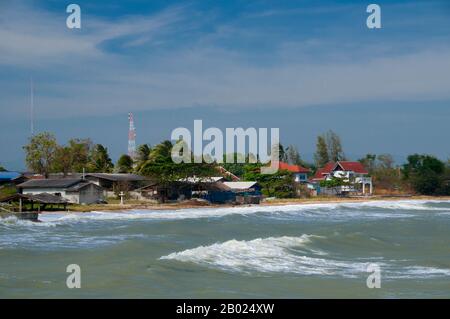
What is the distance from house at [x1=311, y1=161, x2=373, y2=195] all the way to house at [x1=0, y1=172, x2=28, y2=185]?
3170 cm

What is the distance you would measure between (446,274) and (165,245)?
8.92 m

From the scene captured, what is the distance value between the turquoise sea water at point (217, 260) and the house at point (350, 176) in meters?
42.6

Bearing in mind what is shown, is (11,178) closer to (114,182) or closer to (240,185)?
(114,182)

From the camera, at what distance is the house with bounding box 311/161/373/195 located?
74.8 metres

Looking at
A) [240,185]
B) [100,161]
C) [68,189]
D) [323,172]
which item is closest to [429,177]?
[323,172]

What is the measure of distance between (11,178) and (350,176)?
3565cm

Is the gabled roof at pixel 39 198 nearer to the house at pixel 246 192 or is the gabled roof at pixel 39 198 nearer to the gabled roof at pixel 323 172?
the house at pixel 246 192

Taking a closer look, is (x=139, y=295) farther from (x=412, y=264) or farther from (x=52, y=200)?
(x=52, y=200)

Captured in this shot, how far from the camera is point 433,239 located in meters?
26.0

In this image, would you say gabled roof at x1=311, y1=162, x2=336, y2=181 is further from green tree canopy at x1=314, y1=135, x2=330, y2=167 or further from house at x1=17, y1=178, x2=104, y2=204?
house at x1=17, y1=178, x2=104, y2=204

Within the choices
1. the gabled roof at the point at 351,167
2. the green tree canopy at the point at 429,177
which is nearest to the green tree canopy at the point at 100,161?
the gabled roof at the point at 351,167

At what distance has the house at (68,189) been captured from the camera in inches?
1740

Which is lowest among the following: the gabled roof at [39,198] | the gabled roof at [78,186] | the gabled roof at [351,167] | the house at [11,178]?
the gabled roof at [39,198]
